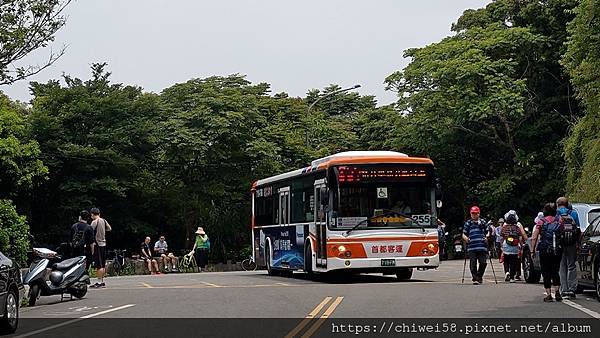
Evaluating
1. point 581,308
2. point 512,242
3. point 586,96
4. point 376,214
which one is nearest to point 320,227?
point 376,214

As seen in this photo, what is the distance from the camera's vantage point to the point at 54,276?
65.8 ft

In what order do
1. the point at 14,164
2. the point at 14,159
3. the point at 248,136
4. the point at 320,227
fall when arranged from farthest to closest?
the point at 248,136
the point at 14,159
the point at 14,164
the point at 320,227

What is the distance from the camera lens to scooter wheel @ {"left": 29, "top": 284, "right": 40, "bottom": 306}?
19547 mm

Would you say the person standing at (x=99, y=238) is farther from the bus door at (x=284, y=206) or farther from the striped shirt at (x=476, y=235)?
the striped shirt at (x=476, y=235)

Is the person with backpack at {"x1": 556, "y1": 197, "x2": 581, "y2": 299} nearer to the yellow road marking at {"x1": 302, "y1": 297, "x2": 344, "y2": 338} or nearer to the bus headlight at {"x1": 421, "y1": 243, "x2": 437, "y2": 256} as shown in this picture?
the yellow road marking at {"x1": 302, "y1": 297, "x2": 344, "y2": 338}

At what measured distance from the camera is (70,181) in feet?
152

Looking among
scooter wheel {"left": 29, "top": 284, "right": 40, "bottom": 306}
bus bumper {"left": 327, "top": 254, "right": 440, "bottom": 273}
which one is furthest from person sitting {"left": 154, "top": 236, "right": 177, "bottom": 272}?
scooter wheel {"left": 29, "top": 284, "right": 40, "bottom": 306}

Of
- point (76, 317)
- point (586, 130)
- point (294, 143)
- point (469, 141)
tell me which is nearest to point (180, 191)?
point (294, 143)

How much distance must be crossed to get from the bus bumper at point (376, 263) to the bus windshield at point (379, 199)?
0.78 metres

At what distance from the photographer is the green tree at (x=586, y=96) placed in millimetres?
30381

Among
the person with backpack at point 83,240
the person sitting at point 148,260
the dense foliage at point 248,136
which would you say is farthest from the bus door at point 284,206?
the dense foliage at point 248,136

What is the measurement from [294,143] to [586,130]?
65.5 feet

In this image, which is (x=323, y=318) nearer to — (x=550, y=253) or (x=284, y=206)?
(x=550, y=253)

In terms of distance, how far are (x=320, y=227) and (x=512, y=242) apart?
4648 millimetres
